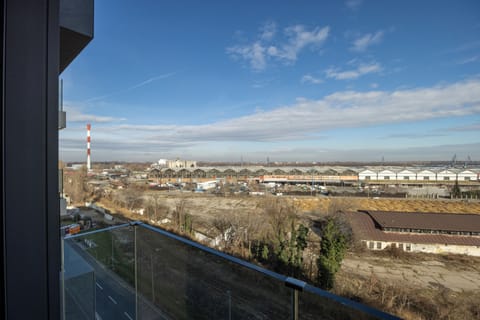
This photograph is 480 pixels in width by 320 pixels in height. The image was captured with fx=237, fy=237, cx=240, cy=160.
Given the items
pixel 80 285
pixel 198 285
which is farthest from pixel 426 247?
pixel 80 285

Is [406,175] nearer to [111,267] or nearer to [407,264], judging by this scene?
[407,264]

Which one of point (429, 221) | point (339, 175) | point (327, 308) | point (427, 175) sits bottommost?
point (429, 221)

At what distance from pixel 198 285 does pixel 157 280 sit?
0.82 feet

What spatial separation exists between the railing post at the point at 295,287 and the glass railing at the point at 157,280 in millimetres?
59

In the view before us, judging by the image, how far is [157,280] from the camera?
1423 millimetres

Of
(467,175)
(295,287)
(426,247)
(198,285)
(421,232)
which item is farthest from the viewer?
(467,175)

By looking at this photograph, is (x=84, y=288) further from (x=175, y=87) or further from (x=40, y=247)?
(x=175, y=87)

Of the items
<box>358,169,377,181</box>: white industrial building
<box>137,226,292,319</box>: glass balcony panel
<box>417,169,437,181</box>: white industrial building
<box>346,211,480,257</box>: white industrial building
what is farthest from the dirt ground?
<box>358,169,377,181</box>: white industrial building

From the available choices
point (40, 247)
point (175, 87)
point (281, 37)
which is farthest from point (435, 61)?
point (175, 87)

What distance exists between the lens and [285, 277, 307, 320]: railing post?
2.26ft

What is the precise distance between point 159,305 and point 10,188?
4.04 feet

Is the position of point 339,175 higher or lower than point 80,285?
lower

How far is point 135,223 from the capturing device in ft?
4.37

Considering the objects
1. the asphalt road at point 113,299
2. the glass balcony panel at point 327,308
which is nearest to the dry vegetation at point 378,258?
the glass balcony panel at point 327,308
